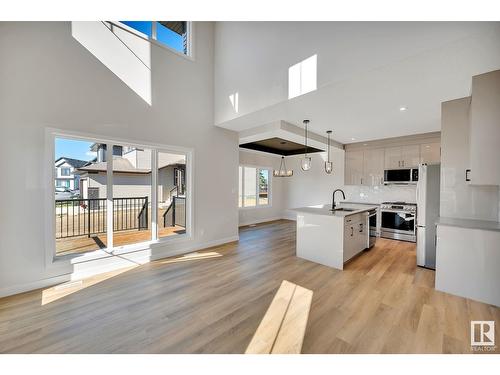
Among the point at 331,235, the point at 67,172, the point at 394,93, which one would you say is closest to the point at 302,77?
the point at 394,93

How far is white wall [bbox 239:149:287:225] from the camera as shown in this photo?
22.9ft

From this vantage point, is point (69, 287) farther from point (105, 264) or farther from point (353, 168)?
point (353, 168)

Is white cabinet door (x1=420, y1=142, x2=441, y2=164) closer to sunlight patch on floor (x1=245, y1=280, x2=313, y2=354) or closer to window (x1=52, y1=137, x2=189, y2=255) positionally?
sunlight patch on floor (x1=245, y1=280, x2=313, y2=354)

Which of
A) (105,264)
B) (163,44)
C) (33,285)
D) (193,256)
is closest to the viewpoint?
(33,285)

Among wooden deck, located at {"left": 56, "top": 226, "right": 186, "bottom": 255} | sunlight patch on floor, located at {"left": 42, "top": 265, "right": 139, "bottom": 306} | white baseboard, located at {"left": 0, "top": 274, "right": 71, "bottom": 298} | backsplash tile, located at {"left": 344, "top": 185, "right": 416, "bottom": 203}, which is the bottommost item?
sunlight patch on floor, located at {"left": 42, "top": 265, "right": 139, "bottom": 306}

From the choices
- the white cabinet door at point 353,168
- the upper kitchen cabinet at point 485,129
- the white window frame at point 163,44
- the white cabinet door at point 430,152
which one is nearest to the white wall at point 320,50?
the upper kitchen cabinet at point 485,129

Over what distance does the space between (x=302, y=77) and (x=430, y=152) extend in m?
3.95

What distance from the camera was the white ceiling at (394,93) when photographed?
1936 millimetres

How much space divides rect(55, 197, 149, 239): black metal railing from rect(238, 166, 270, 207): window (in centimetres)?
358

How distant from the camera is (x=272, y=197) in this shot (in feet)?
25.9

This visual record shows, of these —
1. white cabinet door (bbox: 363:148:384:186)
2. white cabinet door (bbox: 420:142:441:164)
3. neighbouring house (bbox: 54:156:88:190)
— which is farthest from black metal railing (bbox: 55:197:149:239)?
white cabinet door (bbox: 420:142:441:164)

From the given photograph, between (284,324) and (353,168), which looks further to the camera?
(353,168)
